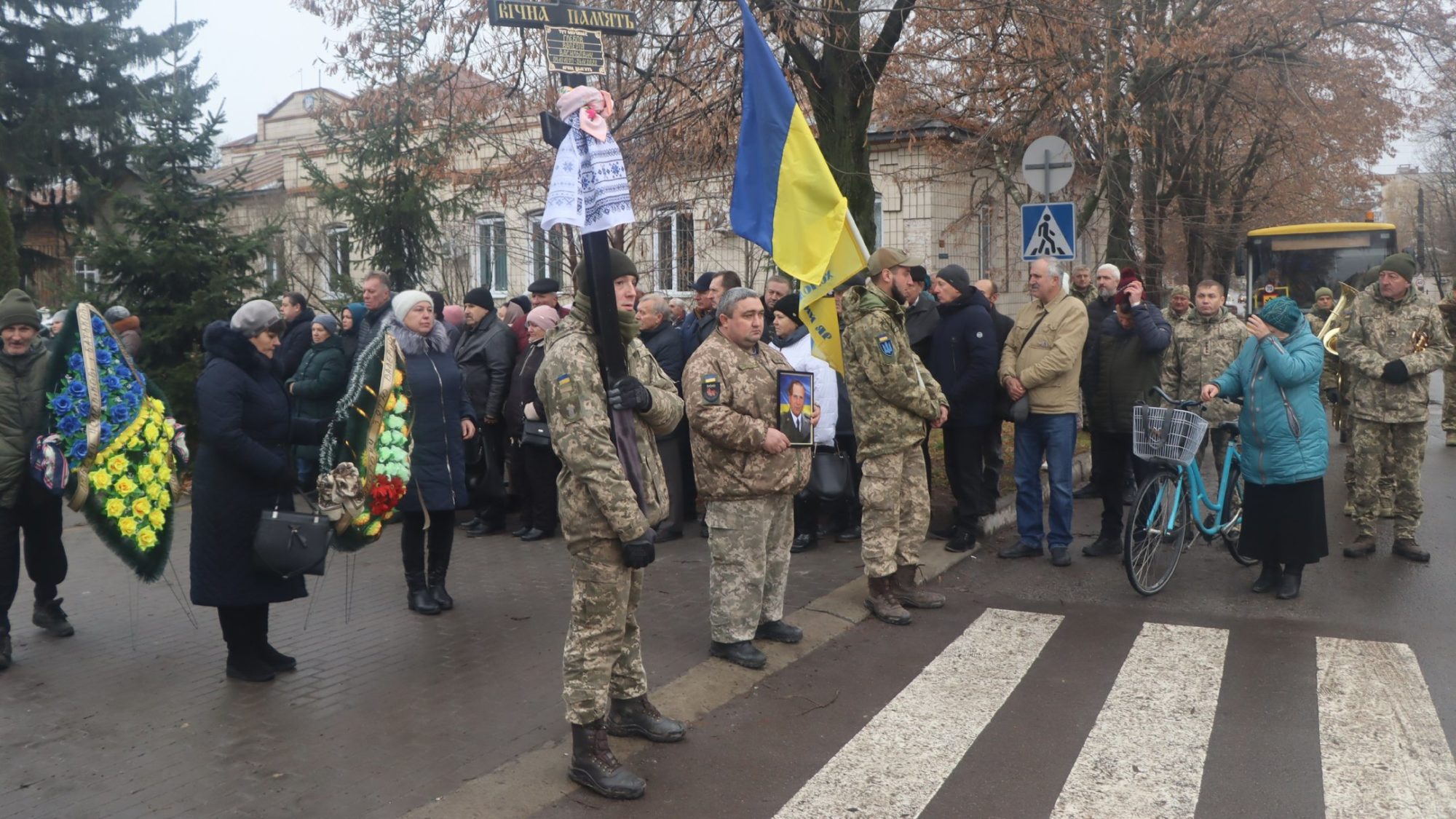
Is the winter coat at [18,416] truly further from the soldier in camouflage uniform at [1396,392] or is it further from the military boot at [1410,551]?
the military boot at [1410,551]

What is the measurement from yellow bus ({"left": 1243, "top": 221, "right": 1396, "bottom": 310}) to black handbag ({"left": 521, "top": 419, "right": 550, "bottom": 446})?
16657mm

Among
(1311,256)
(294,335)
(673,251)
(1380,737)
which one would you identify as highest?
(673,251)

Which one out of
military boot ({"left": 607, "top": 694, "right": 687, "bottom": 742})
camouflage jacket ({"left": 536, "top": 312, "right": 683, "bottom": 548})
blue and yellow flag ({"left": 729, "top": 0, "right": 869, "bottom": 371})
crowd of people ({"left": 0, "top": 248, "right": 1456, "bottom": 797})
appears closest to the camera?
camouflage jacket ({"left": 536, "top": 312, "right": 683, "bottom": 548})

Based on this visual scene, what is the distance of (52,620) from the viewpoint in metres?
6.77

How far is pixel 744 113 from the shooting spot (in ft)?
21.7

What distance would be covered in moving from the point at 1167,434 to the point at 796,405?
2.85 metres

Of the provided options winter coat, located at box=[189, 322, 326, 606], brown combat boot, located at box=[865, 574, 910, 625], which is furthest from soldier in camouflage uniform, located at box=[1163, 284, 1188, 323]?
winter coat, located at box=[189, 322, 326, 606]

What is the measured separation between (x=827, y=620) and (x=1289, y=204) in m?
24.5

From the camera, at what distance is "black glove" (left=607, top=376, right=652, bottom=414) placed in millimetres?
4430

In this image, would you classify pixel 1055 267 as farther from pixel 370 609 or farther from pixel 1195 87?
pixel 1195 87

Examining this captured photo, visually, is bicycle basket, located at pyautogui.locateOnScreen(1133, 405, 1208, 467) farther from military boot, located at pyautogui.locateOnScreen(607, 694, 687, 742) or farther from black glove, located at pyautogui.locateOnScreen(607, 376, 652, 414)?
black glove, located at pyautogui.locateOnScreen(607, 376, 652, 414)

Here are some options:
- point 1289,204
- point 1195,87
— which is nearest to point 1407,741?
point 1195,87

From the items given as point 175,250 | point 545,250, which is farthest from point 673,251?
point 175,250

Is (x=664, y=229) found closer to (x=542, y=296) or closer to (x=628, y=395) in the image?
(x=542, y=296)
